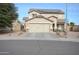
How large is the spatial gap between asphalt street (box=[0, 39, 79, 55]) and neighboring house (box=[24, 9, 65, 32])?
0.24 m

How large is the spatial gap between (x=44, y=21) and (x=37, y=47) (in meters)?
0.49

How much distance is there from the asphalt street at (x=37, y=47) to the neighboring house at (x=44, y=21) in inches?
9.3

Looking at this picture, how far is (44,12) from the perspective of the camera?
29.8 ft

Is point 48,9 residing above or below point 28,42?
above

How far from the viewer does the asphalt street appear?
9023 millimetres

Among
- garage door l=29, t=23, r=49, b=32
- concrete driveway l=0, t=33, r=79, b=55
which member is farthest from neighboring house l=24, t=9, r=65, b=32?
concrete driveway l=0, t=33, r=79, b=55

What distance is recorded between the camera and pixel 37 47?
9070 millimetres

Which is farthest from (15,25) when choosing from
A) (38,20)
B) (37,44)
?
(37,44)

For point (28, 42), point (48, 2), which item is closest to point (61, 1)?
point (48, 2)

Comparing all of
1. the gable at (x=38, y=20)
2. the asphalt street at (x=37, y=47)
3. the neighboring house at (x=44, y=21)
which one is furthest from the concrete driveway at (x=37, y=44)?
the gable at (x=38, y=20)

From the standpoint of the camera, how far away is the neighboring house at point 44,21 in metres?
9.09

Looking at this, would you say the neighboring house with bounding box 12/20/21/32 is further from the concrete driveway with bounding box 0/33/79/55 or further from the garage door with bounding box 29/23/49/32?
the garage door with bounding box 29/23/49/32
